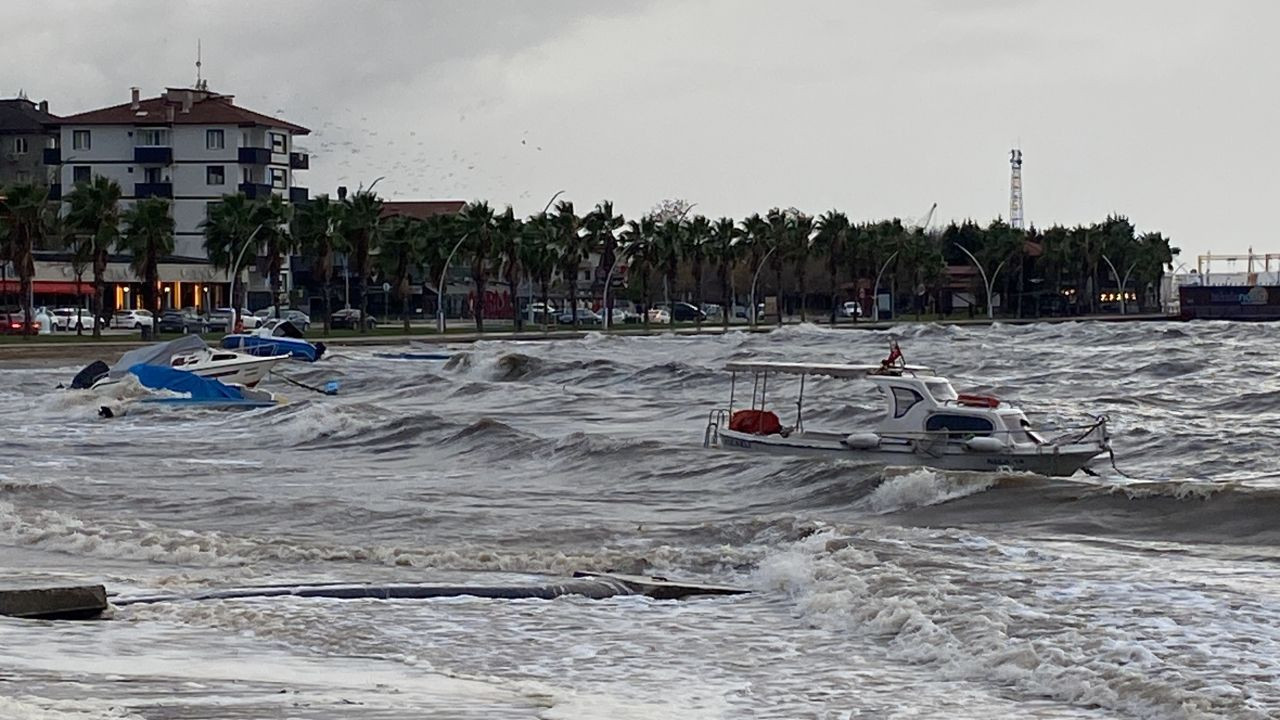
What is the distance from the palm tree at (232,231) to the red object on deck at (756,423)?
244 ft

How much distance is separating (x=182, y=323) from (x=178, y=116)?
44453 mm

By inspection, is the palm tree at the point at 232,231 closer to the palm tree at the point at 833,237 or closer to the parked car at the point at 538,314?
the parked car at the point at 538,314

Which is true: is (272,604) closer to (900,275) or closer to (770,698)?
(770,698)

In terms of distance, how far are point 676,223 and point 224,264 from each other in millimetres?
Result: 42865

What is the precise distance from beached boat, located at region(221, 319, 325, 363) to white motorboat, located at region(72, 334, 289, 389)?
455cm

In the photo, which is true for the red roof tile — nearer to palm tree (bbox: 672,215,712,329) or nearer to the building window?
the building window

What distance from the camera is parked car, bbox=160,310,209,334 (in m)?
98.2

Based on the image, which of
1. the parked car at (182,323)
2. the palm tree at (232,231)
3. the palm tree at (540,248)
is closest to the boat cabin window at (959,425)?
the parked car at (182,323)

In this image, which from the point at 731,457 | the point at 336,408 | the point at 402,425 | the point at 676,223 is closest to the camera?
the point at 731,457

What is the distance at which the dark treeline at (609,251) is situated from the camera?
9481cm

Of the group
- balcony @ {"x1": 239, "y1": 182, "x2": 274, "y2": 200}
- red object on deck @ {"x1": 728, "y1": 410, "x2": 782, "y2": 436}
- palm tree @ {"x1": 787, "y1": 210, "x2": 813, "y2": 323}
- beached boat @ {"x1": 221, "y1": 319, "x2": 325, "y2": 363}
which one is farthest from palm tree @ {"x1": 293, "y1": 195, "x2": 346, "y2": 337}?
red object on deck @ {"x1": 728, "y1": 410, "x2": 782, "y2": 436}

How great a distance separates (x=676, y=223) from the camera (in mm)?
140375

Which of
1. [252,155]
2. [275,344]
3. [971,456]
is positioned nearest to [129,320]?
[252,155]

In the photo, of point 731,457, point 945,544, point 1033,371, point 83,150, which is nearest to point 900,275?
point 83,150
